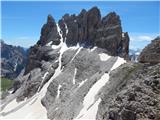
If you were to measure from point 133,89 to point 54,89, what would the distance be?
55.1m

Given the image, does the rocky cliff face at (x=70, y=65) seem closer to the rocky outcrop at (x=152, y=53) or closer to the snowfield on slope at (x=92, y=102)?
the snowfield on slope at (x=92, y=102)

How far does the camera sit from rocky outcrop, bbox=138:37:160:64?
47819 mm

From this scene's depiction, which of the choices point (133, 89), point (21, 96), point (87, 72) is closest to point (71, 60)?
point (87, 72)

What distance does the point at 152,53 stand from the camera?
160 feet

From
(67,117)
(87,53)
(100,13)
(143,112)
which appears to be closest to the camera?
(143,112)

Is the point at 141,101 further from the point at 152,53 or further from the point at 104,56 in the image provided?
the point at 104,56

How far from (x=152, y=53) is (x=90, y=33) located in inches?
2534

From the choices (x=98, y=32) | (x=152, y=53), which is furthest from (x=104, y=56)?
(x=152, y=53)

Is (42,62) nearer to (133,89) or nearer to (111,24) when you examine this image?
(111,24)

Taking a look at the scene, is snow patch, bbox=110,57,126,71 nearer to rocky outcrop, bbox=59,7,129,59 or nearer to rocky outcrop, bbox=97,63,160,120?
rocky outcrop, bbox=59,7,129,59

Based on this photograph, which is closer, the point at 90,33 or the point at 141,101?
the point at 141,101

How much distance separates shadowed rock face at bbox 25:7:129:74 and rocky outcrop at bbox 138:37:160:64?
52.2 metres

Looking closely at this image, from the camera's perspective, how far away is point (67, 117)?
7012cm

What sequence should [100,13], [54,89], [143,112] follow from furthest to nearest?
1. [100,13]
2. [54,89]
3. [143,112]
